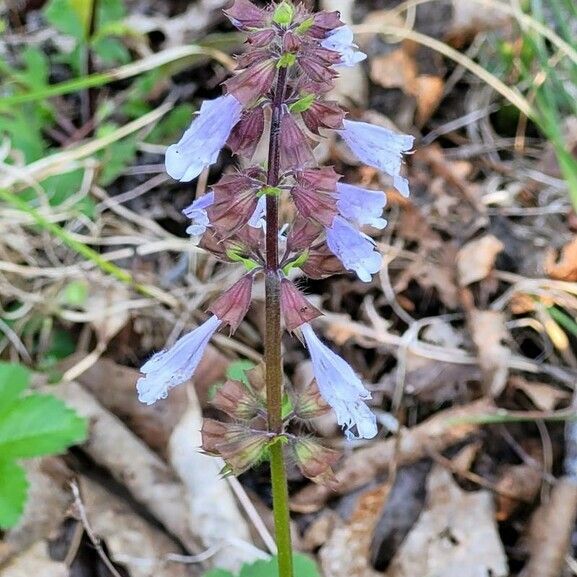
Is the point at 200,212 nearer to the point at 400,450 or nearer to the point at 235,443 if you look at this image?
the point at 235,443

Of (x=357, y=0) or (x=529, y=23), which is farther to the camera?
A: (x=357, y=0)

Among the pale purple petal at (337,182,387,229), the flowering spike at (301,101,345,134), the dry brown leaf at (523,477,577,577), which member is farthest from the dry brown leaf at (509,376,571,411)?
the flowering spike at (301,101,345,134)

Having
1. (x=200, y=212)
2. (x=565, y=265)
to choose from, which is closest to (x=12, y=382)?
(x=200, y=212)

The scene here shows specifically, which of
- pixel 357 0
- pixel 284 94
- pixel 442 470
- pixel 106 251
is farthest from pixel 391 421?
pixel 357 0

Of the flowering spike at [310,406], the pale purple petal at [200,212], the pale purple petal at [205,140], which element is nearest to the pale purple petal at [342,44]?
the pale purple petal at [205,140]

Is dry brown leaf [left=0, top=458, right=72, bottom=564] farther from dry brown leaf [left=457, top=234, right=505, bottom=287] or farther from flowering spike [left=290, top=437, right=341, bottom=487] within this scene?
dry brown leaf [left=457, top=234, right=505, bottom=287]

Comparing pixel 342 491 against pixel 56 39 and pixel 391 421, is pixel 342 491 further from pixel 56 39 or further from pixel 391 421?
pixel 56 39
